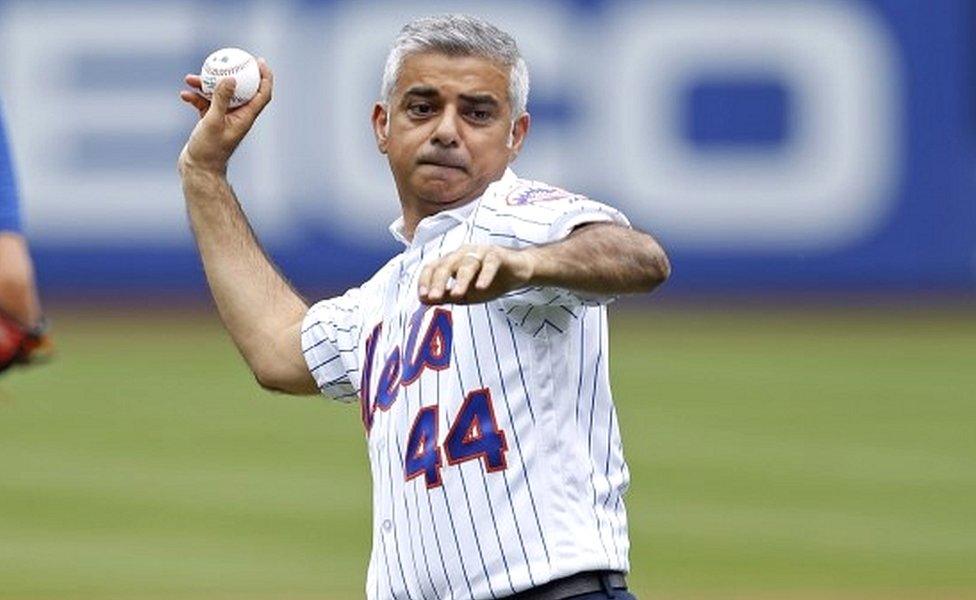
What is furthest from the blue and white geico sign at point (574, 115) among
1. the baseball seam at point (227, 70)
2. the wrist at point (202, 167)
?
the baseball seam at point (227, 70)

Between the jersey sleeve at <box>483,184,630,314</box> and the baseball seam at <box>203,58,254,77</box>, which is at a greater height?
the baseball seam at <box>203,58,254,77</box>

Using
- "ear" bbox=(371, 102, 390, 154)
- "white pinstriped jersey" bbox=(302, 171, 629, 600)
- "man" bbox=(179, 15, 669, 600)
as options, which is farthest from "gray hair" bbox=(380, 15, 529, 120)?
"white pinstriped jersey" bbox=(302, 171, 629, 600)

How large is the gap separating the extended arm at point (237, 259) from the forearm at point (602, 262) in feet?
3.60

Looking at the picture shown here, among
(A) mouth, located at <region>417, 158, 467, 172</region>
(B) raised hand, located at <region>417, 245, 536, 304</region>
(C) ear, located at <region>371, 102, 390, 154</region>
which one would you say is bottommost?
(B) raised hand, located at <region>417, 245, 536, 304</region>

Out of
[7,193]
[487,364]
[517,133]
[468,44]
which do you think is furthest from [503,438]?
[7,193]

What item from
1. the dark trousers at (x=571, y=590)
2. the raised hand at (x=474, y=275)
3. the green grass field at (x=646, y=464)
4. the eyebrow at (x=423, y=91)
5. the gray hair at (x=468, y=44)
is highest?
the gray hair at (x=468, y=44)

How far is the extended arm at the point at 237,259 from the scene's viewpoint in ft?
16.3

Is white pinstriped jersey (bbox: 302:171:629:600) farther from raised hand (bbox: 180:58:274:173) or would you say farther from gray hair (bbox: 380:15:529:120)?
raised hand (bbox: 180:58:274:173)

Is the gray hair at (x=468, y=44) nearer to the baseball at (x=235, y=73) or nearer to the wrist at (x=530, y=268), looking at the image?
the baseball at (x=235, y=73)

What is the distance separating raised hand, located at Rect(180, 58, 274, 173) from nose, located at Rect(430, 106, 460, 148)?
0.72m

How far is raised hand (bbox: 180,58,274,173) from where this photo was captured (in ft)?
16.4

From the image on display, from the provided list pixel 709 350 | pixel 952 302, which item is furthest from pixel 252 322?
pixel 952 302

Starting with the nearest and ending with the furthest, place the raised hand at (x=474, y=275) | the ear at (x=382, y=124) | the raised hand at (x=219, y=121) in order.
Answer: the raised hand at (x=474, y=275) → the ear at (x=382, y=124) → the raised hand at (x=219, y=121)

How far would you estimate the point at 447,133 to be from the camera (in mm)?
4418
